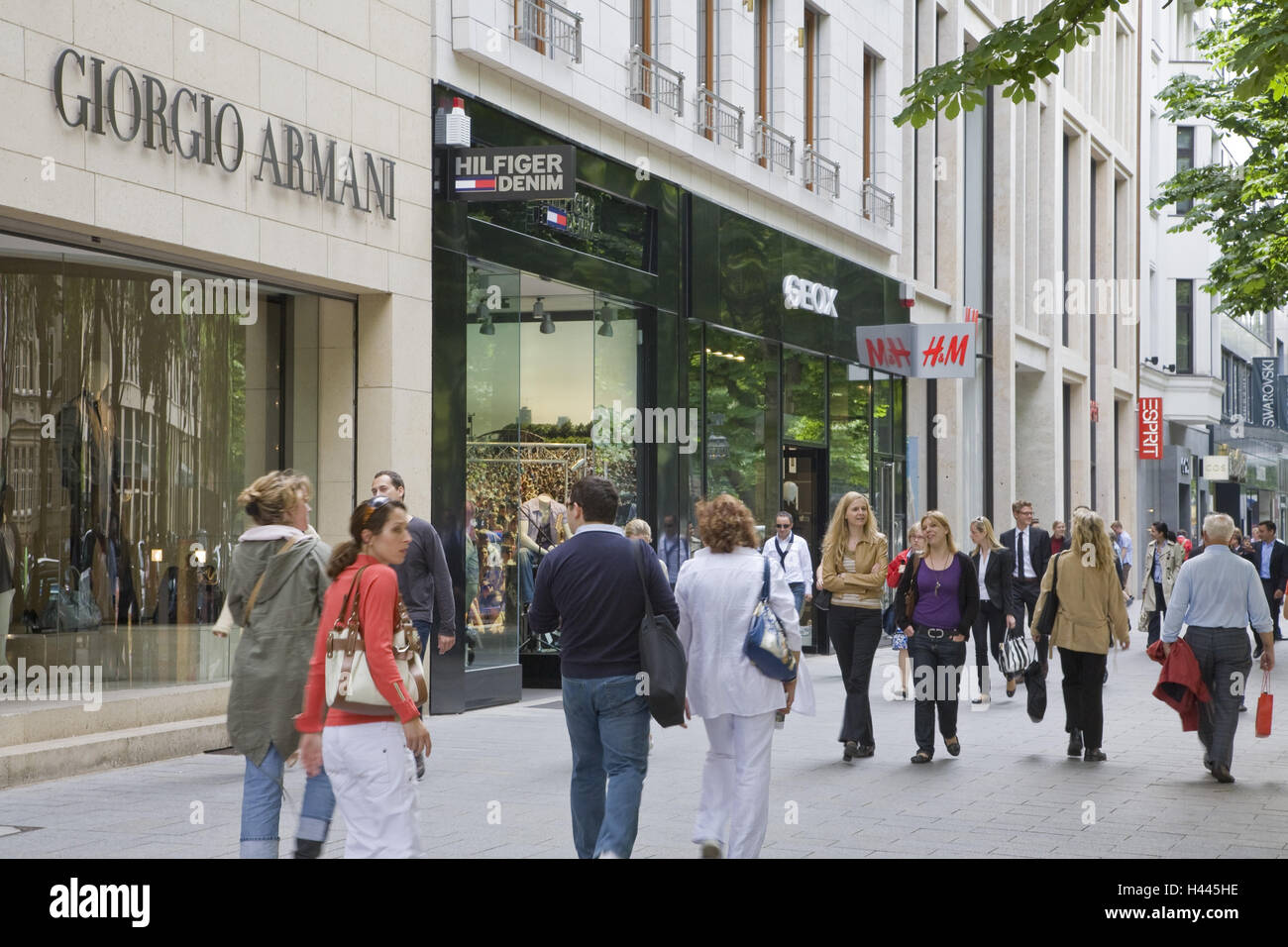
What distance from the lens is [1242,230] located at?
21891 millimetres

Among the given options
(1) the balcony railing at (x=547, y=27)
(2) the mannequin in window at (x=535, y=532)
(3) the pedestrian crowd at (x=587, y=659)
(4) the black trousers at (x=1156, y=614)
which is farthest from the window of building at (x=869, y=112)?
(3) the pedestrian crowd at (x=587, y=659)

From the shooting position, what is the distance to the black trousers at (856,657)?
36.7ft

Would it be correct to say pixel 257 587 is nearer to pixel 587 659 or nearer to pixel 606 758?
pixel 587 659

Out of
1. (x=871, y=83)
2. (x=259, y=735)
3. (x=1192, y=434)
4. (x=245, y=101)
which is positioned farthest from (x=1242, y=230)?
(x=1192, y=434)

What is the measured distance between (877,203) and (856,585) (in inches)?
537

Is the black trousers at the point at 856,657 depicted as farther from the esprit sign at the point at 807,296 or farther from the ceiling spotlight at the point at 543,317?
the esprit sign at the point at 807,296

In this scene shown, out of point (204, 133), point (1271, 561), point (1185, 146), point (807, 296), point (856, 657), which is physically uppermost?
point (1185, 146)

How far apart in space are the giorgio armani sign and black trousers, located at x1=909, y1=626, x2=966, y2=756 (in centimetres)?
550

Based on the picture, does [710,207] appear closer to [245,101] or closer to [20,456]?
[245,101]

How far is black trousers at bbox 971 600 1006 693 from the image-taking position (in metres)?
15.5

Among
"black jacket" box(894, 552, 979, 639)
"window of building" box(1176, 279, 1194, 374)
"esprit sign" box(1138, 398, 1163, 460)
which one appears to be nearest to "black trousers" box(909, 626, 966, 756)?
"black jacket" box(894, 552, 979, 639)

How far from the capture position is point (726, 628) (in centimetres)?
721

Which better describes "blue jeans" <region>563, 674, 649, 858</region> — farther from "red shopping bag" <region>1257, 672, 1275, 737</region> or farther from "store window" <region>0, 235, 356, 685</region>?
"store window" <region>0, 235, 356, 685</region>

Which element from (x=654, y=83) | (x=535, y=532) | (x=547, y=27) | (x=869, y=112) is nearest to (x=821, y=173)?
(x=869, y=112)
